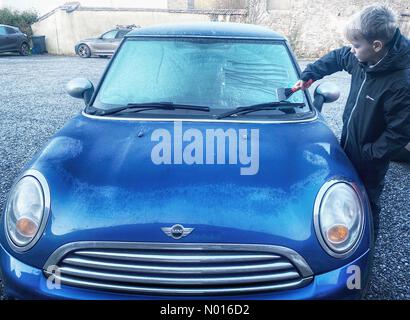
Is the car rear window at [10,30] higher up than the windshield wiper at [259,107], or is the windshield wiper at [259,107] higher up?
the windshield wiper at [259,107]

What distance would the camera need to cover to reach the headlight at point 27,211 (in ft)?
6.11

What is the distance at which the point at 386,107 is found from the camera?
2453 mm

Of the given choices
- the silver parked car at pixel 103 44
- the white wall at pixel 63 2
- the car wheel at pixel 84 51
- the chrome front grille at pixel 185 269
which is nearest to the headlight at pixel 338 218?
the chrome front grille at pixel 185 269

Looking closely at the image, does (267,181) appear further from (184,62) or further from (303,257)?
(184,62)

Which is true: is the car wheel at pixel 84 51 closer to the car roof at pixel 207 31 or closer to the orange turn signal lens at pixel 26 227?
the car roof at pixel 207 31

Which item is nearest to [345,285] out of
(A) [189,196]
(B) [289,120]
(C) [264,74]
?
(A) [189,196]

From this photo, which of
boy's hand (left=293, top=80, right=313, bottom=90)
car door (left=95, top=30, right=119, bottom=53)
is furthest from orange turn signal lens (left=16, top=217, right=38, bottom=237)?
car door (left=95, top=30, right=119, bottom=53)

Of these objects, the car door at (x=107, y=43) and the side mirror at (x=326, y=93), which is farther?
the car door at (x=107, y=43)

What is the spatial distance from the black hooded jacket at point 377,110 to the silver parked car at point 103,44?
1591 centimetres

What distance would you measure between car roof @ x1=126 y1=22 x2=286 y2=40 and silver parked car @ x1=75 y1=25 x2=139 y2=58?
15.0 meters

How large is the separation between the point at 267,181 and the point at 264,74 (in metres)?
1.24

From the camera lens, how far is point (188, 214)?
5.92ft

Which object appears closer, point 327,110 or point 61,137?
point 61,137

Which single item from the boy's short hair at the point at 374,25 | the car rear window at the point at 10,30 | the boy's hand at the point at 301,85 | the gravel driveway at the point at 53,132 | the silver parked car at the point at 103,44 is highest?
the boy's short hair at the point at 374,25
